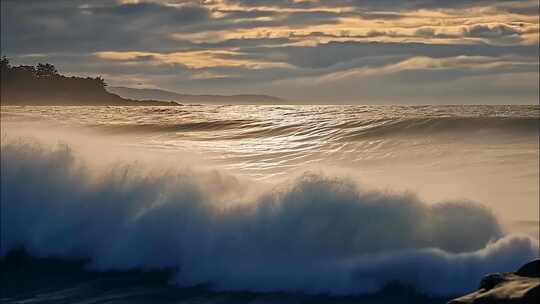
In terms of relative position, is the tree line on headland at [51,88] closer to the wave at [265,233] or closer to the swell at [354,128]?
the swell at [354,128]

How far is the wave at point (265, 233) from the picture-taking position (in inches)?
430

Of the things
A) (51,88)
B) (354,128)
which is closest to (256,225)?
(354,128)

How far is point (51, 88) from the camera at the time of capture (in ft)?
232

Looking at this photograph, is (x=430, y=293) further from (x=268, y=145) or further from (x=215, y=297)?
(x=268, y=145)

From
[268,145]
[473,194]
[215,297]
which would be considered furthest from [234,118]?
[215,297]

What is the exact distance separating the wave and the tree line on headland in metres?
49.2

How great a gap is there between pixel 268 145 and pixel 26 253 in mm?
9511

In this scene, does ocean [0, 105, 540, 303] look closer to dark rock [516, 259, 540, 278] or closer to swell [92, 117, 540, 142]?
swell [92, 117, 540, 142]

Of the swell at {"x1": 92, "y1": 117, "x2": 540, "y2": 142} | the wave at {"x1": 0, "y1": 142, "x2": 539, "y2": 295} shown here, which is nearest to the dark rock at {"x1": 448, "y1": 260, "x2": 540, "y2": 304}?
the wave at {"x1": 0, "y1": 142, "x2": 539, "y2": 295}

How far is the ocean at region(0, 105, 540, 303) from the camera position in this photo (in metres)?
10.9

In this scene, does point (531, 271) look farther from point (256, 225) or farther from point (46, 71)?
point (46, 71)

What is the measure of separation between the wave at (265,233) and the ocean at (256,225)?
0.02 m

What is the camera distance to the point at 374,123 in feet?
73.6

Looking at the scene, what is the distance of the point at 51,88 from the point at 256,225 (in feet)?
203
